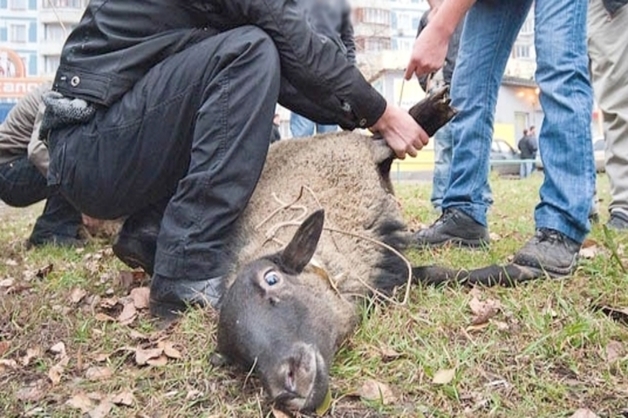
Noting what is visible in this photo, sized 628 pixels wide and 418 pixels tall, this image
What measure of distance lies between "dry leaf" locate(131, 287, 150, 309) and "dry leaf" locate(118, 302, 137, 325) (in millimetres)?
30

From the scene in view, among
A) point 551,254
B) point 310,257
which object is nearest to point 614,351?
point 551,254

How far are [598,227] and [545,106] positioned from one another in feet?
4.68

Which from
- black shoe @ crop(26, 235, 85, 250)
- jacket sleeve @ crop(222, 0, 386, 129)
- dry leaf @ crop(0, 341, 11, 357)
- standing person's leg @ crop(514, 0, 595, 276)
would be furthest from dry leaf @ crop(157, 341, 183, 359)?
black shoe @ crop(26, 235, 85, 250)

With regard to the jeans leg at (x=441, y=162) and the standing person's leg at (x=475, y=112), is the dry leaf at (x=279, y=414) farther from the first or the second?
the jeans leg at (x=441, y=162)

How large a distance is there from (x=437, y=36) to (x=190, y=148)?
51.7 inches

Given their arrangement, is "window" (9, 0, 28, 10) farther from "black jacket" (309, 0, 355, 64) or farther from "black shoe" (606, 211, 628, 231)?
"black shoe" (606, 211, 628, 231)

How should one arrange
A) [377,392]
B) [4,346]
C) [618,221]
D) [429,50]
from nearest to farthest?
[377,392] < [4,346] < [429,50] < [618,221]

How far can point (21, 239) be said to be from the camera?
6008 mm

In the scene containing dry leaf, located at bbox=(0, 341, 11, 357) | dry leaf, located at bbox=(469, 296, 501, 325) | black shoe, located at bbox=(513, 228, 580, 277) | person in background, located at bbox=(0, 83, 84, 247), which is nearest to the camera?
dry leaf, located at bbox=(469, 296, 501, 325)

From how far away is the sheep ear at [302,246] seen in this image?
8.11ft

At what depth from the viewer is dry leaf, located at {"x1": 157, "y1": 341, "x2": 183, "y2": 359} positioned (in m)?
2.44

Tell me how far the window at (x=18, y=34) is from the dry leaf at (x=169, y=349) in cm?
2891

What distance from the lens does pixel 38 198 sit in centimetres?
560

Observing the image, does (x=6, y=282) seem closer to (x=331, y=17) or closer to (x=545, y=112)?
(x=331, y=17)
